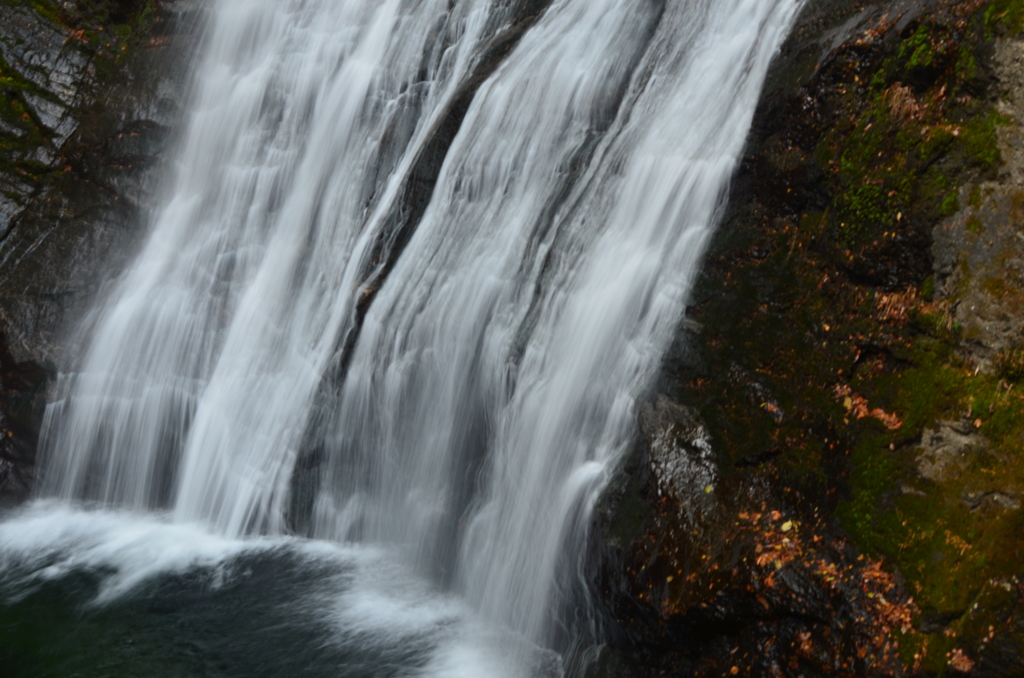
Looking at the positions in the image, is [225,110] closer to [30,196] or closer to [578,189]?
[30,196]

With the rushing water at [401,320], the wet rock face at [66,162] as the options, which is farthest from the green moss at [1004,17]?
the wet rock face at [66,162]

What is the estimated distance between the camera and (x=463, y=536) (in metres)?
6.33

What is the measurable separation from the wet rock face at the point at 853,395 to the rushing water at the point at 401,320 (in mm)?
440

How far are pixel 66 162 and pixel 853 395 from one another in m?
9.50

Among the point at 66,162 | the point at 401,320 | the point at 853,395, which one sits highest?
the point at 66,162

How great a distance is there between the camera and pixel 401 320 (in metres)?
7.17

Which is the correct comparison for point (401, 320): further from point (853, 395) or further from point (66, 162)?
point (66, 162)

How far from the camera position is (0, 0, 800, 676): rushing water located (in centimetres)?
558

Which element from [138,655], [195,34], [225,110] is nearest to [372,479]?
[138,655]

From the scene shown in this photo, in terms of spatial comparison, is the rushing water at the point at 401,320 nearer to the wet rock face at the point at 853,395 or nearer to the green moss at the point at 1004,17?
the wet rock face at the point at 853,395


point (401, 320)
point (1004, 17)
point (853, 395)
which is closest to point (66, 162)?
point (401, 320)

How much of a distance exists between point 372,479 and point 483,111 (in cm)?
367

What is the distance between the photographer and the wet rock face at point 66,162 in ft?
28.9

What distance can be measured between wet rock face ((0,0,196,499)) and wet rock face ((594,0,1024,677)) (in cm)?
733
